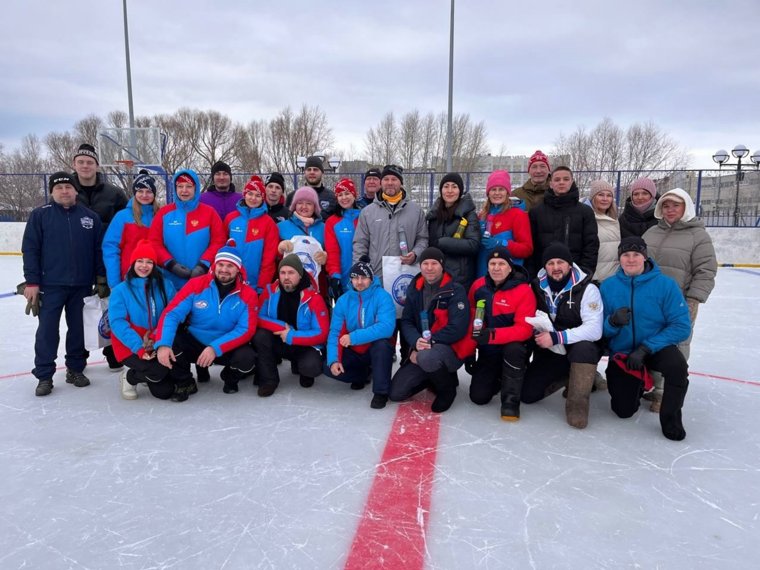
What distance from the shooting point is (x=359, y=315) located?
349cm

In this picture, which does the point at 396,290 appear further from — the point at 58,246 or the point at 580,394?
the point at 58,246

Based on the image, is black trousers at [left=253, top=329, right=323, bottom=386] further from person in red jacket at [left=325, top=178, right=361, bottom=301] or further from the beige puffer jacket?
the beige puffer jacket

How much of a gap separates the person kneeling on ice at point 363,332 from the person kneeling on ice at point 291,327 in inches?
5.6

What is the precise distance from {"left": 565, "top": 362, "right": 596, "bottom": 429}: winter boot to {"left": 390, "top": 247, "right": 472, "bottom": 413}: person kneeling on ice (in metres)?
0.70

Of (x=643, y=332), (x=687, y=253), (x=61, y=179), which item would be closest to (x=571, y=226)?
(x=687, y=253)

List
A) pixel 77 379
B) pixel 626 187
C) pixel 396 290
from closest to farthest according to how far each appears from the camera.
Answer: pixel 77 379 → pixel 396 290 → pixel 626 187

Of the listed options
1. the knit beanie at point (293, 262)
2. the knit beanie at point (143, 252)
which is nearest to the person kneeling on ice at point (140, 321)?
the knit beanie at point (143, 252)

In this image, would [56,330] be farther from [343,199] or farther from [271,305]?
[343,199]

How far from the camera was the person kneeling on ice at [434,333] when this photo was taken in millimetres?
3219

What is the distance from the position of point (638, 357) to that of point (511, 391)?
0.77m

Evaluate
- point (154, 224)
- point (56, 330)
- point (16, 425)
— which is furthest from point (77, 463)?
point (154, 224)

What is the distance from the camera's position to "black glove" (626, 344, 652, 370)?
113 inches

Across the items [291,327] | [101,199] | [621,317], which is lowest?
[291,327]

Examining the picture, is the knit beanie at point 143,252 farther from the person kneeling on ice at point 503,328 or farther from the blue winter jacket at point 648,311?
the blue winter jacket at point 648,311
